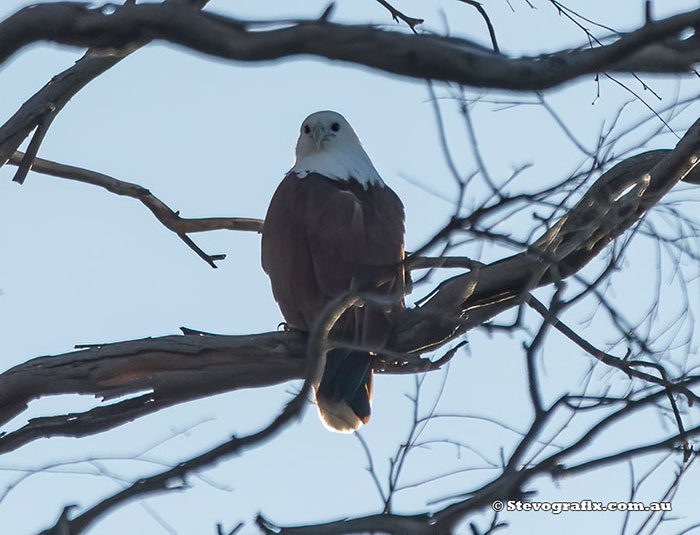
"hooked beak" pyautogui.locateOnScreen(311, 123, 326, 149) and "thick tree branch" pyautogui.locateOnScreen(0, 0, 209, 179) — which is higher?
"hooked beak" pyautogui.locateOnScreen(311, 123, 326, 149)

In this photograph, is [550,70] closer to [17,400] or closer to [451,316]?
[451,316]

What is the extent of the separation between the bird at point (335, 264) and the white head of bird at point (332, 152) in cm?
29

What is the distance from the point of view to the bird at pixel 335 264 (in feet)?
12.7

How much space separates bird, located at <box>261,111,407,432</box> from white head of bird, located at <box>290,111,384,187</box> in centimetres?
29

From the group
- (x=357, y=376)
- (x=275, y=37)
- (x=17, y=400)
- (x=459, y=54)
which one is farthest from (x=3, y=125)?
(x=459, y=54)

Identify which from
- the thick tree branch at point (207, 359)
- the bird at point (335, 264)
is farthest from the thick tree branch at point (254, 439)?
the bird at point (335, 264)

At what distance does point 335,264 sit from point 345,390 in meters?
0.45

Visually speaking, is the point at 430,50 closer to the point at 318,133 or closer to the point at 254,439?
the point at 254,439

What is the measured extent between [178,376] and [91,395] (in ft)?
0.94

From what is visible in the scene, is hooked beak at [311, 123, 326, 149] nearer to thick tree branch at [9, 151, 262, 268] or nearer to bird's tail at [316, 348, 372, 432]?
thick tree branch at [9, 151, 262, 268]

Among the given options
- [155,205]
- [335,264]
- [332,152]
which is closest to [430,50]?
[335,264]

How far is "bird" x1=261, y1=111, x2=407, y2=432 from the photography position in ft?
12.7

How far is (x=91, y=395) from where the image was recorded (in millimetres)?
3361

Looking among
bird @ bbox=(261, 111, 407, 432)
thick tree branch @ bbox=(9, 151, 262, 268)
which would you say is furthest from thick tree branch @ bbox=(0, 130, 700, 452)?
thick tree branch @ bbox=(9, 151, 262, 268)
